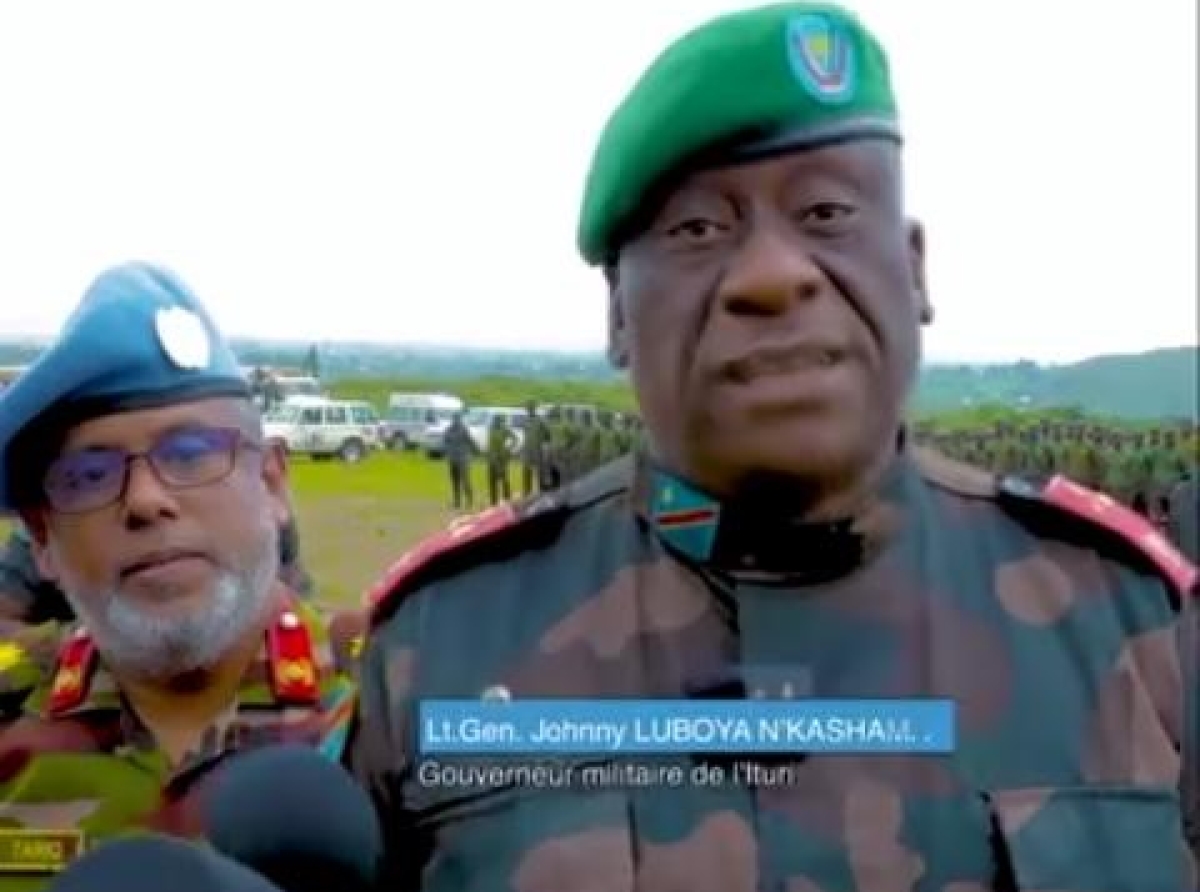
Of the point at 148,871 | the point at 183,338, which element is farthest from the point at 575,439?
the point at 148,871

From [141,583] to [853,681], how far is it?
93cm

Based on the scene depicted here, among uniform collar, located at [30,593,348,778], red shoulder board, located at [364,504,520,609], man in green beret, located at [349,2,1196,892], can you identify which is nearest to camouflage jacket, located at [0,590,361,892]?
uniform collar, located at [30,593,348,778]

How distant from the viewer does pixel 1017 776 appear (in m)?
1.13

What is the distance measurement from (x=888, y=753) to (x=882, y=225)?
31 cm

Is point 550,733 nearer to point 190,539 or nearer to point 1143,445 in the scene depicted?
point 190,539

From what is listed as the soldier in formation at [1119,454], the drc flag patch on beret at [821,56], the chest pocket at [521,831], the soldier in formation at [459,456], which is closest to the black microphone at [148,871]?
the chest pocket at [521,831]

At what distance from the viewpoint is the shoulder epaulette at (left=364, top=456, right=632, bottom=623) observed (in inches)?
49.7

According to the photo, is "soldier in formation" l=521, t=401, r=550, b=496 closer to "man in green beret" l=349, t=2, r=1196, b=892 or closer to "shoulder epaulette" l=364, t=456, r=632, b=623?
"shoulder epaulette" l=364, t=456, r=632, b=623

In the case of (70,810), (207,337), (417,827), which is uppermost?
(207,337)

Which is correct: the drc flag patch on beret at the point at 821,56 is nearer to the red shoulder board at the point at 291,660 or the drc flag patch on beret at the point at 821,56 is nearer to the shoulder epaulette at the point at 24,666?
the red shoulder board at the point at 291,660

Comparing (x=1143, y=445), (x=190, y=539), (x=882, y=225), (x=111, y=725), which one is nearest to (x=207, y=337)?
(x=190, y=539)

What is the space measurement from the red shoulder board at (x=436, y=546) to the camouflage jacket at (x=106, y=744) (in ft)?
1.97

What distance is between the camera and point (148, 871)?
83 centimetres

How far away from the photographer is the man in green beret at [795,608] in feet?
3.57
